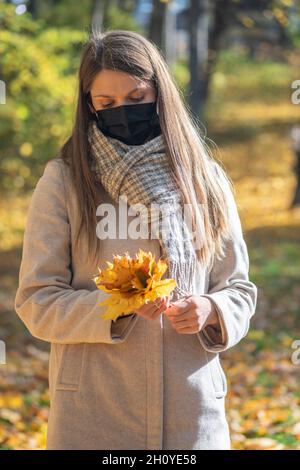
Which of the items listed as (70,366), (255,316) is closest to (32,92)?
(255,316)

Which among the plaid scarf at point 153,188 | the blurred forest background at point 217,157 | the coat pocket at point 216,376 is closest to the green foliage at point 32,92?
the blurred forest background at point 217,157

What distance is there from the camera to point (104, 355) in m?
2.69

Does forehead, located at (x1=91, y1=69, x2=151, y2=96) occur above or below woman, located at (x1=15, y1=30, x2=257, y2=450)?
above

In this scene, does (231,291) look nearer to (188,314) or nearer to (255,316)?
(188,314)

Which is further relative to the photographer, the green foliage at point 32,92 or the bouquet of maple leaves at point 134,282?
the green foliage at point 32,92

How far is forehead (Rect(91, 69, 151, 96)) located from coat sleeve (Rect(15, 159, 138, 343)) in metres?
0.31

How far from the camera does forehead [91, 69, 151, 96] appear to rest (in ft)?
9.05

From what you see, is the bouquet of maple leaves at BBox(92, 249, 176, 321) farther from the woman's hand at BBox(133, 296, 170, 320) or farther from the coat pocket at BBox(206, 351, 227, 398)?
the coat pocket at BBox(206, 351, 227, 398)

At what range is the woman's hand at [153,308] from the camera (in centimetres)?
246

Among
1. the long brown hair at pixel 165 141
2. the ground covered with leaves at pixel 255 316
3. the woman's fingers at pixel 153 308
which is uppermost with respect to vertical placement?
the long brown hair at pixel 165 141

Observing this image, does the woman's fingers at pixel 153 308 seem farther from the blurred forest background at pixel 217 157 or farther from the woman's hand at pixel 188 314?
the blurred forest background at pixel 217 157

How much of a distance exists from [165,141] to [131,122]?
0.13 metres

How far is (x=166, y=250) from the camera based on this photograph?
271 cm

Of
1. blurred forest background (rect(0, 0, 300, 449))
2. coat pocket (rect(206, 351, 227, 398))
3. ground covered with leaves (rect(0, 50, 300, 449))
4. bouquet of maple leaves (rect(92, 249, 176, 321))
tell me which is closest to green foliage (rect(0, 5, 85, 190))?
blurred forest background (rect(0, 0, 300, 449))
